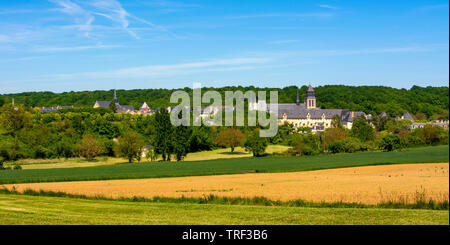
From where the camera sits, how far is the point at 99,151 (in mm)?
82250

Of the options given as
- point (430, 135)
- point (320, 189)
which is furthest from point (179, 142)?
point (430, 135)

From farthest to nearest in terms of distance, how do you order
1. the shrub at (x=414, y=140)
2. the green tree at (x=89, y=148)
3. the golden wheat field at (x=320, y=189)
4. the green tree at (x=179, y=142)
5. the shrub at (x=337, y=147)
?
the shrub at (x=414, y=140) → the green tree at (x=89, y=148) → the shrub at (x=337, y=147) → the green tree at (x=179, y=142) → the golden wheat field at (x=320, y=189)

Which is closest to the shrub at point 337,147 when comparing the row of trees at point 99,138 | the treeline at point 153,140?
the treeline at point 153,140

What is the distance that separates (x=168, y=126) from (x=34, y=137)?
29.5 m

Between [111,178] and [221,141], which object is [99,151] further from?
[111,178]

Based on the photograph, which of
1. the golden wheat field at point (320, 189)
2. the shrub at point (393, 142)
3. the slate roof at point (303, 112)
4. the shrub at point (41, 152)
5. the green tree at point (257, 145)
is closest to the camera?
the golden wheat field at point (320, 189)

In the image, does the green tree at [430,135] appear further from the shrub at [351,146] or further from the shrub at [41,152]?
the shrub at [41,152]

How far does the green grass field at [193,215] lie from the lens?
52.9 feet

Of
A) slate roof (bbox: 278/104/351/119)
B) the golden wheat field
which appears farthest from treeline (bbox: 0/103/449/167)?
slate roof (bbox: 278/104/351/119)

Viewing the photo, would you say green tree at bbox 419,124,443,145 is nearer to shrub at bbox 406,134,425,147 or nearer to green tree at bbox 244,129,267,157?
shrub at bbox 406,134,425,147

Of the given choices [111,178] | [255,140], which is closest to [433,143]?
[255,140]

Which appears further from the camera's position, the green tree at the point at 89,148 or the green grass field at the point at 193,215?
the green tree at the point at 89,148

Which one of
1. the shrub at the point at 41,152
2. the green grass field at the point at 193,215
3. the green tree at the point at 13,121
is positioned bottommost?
the shrub at the point at 41,152

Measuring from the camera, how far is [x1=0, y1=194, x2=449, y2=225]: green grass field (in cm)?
1611
